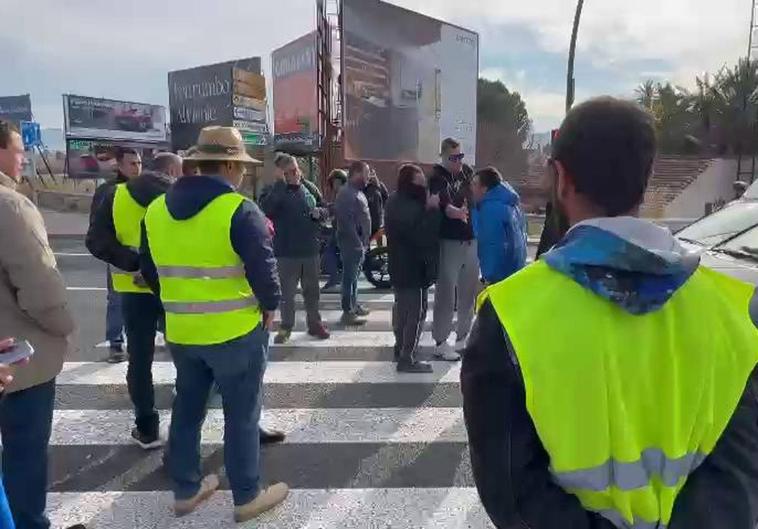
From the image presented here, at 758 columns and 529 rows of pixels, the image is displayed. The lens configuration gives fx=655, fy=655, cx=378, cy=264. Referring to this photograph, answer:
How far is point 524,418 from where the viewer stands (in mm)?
1218

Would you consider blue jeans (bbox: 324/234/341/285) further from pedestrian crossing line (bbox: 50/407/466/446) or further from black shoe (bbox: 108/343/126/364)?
pedestrian crossing line (bbox: 50/407/466/446)

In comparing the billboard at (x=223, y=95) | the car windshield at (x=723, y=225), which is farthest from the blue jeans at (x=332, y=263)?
the billboard at (x=223, y=95)

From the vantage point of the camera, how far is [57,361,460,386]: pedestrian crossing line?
555 cm

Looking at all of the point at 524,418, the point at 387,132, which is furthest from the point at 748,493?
the point at 387,132

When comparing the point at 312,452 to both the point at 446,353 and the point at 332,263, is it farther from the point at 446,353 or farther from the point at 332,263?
the point at 332,263

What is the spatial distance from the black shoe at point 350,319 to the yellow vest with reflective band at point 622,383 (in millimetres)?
6506

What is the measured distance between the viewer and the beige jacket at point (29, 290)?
2.58m

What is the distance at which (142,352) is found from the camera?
4059mm

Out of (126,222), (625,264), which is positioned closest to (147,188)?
(126,222)

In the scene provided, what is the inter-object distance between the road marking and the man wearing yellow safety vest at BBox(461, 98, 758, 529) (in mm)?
4197

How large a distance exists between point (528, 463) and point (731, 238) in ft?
14.7

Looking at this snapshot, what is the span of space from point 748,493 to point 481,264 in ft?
13.7

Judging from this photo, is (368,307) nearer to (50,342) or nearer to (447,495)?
(447,495)

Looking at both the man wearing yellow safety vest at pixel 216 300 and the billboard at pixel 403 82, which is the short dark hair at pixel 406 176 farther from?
the billboard at pixel 403 82
